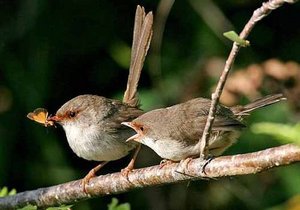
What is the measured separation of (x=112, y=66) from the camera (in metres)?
6.94

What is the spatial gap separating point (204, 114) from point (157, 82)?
2.61m

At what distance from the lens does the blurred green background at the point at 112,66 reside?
6297 mm

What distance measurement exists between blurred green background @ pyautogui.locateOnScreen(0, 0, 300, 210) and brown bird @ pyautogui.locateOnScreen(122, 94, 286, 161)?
2.03m

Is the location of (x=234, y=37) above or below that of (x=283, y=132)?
above

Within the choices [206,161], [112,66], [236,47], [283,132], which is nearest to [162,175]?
[206,161]

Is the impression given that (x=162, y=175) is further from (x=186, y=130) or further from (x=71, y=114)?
(x=71, y=114)

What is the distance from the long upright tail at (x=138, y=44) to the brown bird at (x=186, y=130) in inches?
27.0

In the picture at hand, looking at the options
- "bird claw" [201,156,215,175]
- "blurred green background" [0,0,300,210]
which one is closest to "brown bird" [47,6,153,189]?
"blurred green background" [0,0,300,210]

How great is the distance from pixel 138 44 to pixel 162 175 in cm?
162

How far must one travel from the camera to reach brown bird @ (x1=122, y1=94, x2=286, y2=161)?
3738mm

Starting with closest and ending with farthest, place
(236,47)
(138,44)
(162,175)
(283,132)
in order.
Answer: (283,132) < (236,47) < (162,175) < (138,44)

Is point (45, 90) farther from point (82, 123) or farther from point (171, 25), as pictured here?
point (82, 123)

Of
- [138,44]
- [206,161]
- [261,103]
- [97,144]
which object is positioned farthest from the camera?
[138,44]

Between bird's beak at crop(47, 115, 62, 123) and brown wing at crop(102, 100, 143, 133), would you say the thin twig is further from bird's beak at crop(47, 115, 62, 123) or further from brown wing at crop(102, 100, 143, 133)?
bird's beak at crop(47, 115, 62, 123)
